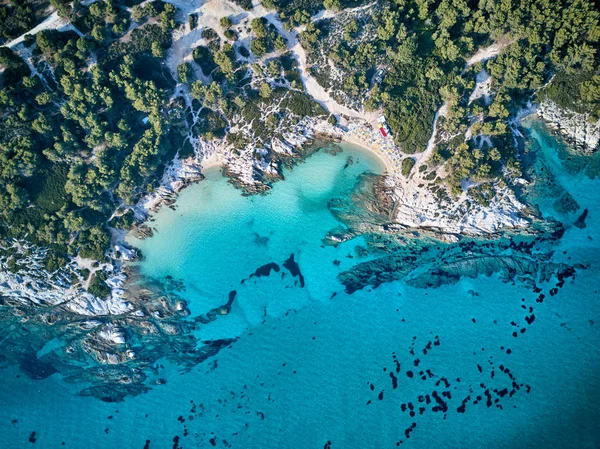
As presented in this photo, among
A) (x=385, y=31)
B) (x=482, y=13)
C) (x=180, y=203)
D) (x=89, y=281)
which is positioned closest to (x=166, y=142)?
(x=180, y=203)

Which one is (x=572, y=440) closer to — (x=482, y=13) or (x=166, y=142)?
(x=482, y=13)

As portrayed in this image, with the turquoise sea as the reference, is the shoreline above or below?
above

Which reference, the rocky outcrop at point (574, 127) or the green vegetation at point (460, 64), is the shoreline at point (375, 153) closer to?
the green vegetation at point (460, 64)

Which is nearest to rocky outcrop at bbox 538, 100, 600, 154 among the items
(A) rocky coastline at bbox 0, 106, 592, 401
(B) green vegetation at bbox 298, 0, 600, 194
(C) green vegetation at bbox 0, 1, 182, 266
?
(B) green vegetation at bbox 298, 0, 600, 194

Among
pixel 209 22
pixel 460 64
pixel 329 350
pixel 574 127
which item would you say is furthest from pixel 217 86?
pixel 574 127

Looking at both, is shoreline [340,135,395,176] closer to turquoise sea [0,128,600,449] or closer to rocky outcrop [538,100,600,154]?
turquoise sea [0,128,600,449]

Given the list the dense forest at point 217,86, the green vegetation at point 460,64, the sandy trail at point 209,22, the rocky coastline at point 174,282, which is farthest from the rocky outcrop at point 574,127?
the sandy trail at point 209,22

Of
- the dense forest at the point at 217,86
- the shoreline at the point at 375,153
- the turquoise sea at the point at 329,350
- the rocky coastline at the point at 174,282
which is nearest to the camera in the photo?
the dense forest at the point at 217,86
